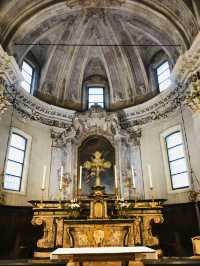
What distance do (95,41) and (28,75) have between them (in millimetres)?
4560

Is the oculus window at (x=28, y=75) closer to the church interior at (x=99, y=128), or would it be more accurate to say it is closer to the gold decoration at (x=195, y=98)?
the church interior at (x=99, y=128)

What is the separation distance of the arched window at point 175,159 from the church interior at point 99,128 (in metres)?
0.05

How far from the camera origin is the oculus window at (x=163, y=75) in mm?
12829

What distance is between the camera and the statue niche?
11008 millimetres

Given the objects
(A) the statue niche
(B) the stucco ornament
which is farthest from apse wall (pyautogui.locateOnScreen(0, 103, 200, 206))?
(B) the stucco ornament

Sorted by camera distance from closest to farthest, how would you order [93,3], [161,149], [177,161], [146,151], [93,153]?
1. [177,161]
2. [161,149]
3. [146,151]
4. [93,153]
5. [93,3]

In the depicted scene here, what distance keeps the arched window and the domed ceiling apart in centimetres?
309

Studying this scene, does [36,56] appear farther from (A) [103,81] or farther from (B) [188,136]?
(B) [188,136]

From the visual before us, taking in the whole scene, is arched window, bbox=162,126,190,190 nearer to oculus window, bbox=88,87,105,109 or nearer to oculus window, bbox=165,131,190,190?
oculus window, bbox=165,131,190,190

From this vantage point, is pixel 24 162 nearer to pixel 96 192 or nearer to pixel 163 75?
pixel 96 192

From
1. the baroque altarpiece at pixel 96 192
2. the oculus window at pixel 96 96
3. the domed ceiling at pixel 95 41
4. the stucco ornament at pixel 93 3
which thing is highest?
the stucco ornament at pixel 93 3

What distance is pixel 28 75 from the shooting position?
43.5 ft

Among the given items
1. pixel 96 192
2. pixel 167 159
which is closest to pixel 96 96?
pixel 167 159

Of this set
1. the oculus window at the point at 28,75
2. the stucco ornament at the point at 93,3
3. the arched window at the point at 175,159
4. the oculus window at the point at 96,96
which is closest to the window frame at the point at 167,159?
the arched window at the point at 175,159
